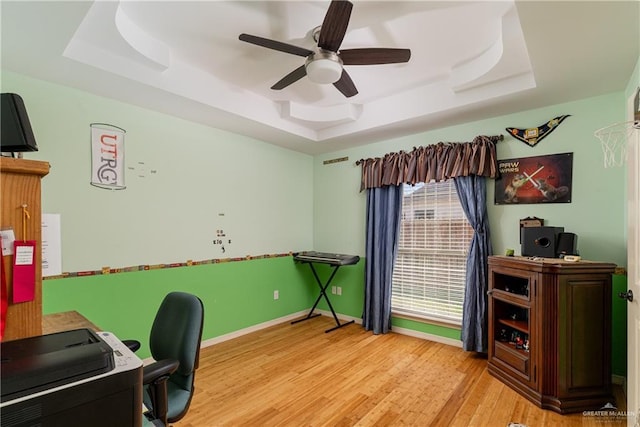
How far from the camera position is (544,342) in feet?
7.23

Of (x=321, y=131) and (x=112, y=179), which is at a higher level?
(x=321, y=131)

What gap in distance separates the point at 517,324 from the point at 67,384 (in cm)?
289

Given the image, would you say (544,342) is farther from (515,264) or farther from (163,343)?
(163,343)

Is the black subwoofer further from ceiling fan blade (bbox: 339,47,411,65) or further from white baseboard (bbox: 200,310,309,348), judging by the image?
white baseboard (bbox: 200,310,309,348)

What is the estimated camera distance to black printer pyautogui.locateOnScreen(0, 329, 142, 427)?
630 mm

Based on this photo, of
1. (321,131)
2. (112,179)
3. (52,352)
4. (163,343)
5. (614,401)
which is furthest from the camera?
(321,131)

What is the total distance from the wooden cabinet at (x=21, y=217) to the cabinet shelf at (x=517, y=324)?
9.54 feet

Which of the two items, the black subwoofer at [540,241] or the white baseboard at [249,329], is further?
the white baseboard at [249,329]

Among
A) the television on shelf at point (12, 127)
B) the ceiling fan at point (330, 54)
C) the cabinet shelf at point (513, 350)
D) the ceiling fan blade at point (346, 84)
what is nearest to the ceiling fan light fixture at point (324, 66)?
the ceiling fan at point (330, 54)

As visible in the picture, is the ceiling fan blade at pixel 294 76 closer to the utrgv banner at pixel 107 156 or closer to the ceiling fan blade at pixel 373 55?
the ceiling fan blade at pixel 373 55

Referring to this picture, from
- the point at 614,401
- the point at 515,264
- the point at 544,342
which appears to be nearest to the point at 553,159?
the point at 515,264

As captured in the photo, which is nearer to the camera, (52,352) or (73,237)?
(52,352)

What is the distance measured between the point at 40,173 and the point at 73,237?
1.95 m

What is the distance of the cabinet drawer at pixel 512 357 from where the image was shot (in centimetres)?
233
